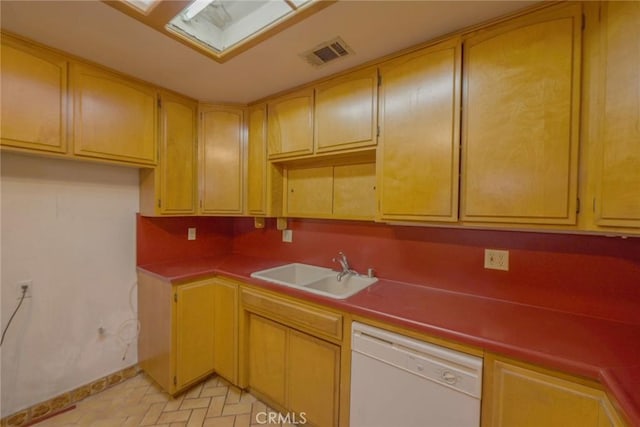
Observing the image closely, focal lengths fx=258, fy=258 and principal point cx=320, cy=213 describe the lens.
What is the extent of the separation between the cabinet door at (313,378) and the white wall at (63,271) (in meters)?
1.45

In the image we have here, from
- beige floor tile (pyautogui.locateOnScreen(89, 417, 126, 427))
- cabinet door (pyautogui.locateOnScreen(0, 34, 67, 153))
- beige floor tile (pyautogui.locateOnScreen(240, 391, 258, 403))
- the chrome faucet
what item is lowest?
beige floor tile (pyautogui.locateOnScreen(89, 417, 126, 427))

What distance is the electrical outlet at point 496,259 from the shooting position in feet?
4.62

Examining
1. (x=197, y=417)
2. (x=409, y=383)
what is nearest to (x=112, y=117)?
(x=197, y=417)

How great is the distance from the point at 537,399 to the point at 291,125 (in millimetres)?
1946

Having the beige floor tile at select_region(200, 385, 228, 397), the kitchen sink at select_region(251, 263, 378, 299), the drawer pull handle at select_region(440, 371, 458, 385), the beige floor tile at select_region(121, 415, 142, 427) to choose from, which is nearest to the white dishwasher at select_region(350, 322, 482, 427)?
the drawer pull handle at select_region(440, 371, 458, 385)

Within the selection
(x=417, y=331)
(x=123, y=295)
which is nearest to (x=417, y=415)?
(x=417, y=331)

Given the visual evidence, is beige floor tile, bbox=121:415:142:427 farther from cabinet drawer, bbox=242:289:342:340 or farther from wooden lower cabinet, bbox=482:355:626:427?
wooden lower cabinet, bbox=482:355:626:427

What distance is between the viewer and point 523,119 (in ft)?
3.75

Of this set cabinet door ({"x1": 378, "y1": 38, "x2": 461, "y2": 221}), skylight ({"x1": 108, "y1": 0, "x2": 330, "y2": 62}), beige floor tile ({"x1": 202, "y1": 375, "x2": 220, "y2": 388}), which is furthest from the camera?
beige floor tile ({"x1": 202, "y1": 375, "x2": 220, "y2": 388})

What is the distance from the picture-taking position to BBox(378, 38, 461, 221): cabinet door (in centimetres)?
131

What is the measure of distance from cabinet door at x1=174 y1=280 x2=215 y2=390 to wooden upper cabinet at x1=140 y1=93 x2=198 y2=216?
67 cm

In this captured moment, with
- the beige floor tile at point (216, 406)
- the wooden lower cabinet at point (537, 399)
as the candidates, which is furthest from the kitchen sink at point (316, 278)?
the beige floor tile at point (216, 406)

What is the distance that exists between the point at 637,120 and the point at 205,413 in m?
2.66

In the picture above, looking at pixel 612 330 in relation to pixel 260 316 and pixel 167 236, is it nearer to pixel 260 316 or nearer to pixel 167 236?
pixel 260 316
